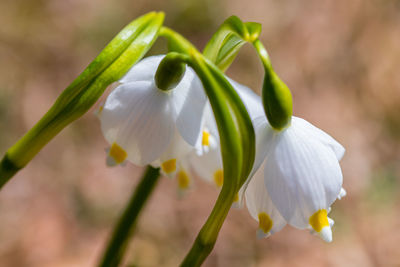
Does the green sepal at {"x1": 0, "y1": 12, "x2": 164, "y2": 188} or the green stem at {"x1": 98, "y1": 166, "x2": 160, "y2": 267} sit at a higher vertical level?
the green sepal at {"x1": 0, "y1": 12, "x2": 164, "y2": 188}

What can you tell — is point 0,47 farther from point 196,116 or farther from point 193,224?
point 196,116

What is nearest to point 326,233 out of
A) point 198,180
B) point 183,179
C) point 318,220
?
point 318,220

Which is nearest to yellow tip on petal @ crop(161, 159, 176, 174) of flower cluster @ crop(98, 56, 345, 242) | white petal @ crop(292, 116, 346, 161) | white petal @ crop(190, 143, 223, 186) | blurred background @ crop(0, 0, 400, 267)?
flower cluster @ crop(98, 56, 345, 242)

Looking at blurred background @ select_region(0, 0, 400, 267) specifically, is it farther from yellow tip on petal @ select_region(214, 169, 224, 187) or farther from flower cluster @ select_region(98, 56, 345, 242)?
flower cluster @ select_region(98, 56, 345, 242)

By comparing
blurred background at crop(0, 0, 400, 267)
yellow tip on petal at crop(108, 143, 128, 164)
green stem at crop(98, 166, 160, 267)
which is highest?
yellow tip on petal at crop(108, 143, 128, 164)

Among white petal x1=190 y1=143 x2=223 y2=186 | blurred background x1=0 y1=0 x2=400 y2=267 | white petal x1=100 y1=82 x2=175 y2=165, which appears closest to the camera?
white petal x1=100 y1=82 x2=175 y2=165

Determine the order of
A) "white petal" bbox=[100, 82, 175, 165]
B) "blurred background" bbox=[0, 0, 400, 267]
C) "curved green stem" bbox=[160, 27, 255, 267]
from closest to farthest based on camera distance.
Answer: "curved green stem" bbox=[160, 27, 255, 267]
"white petal" bbox=[100, 82, 175, 165]
"blurred background" bbox=[0, 0, 400, 267]

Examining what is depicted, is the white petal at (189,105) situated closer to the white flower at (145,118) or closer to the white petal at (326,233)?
the white flower at (145,118)

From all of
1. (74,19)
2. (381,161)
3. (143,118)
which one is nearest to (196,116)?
(143,118)
